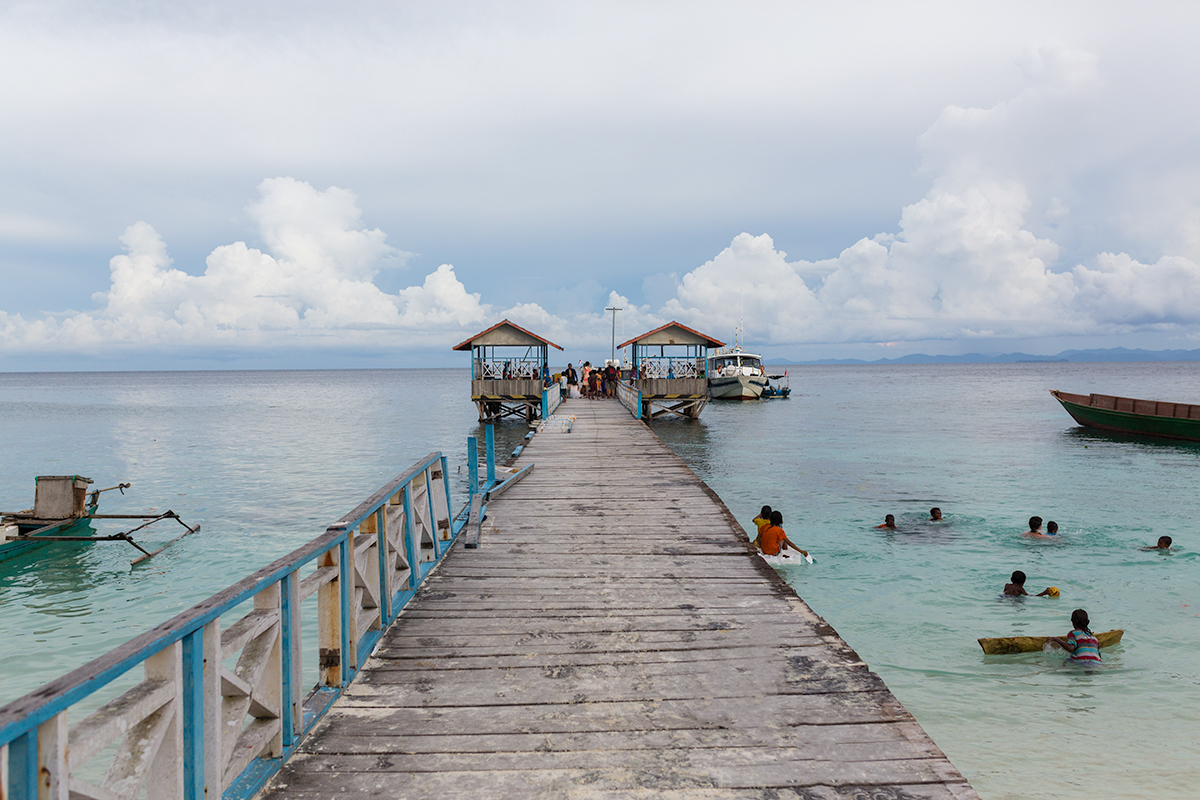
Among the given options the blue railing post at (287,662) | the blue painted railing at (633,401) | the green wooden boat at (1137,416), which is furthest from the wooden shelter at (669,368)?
the blue railing post at (287,662)

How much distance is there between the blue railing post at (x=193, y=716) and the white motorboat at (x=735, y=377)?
54157mm

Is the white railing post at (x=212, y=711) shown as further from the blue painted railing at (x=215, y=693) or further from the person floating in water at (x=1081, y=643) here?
the person floating in water at (x=1081, y=643)

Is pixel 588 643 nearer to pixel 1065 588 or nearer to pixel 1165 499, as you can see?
pixel 1065 588

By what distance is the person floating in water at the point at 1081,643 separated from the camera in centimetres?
764

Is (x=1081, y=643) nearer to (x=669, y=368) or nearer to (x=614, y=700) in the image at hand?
(x=614, y=700)

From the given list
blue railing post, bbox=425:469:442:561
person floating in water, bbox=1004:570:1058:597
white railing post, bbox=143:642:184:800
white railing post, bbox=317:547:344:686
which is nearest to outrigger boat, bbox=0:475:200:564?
blue railing post, bbox=425:469:442:561

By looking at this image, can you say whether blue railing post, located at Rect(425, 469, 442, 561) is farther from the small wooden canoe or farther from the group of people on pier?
the group of people on pier

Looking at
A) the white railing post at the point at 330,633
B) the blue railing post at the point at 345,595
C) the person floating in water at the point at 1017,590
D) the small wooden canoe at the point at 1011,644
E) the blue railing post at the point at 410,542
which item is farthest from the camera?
the person floating in water at the point at 1017,590

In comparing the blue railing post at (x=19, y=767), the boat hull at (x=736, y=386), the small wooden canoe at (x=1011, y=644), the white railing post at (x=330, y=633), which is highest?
the boat hull at (x=736, y=386)

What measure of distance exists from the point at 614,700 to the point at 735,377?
54.2 m

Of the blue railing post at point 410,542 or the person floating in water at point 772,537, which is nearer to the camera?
the blue railing post at point 410,542

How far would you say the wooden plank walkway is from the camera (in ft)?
10.4

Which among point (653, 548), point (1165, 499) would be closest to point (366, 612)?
point (653, 548)

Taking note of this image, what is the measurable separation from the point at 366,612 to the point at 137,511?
18651 millimetres
